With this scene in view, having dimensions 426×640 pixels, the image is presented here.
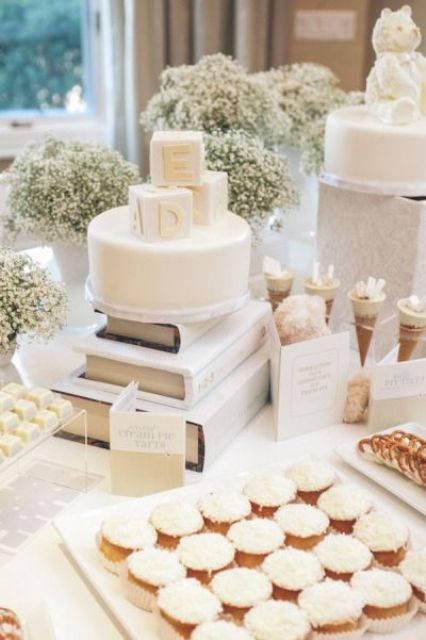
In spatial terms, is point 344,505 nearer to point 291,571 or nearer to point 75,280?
point 291,571

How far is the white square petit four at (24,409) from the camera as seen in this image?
1.24 m

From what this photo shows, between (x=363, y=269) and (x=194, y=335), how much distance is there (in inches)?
21.6

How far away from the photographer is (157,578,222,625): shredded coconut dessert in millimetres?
940

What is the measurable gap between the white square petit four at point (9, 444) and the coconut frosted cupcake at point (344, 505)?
0.45 m

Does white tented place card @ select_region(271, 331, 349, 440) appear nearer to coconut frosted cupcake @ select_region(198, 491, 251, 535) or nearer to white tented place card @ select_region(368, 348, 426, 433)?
white tented place card @ select_region(368, 348, 426, 433)

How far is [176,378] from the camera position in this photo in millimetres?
1340

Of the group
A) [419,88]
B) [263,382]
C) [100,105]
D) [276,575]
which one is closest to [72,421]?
[263,382]

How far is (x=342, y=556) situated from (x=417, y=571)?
3.8 inches

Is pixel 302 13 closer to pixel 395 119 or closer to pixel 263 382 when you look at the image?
pixel 395 119

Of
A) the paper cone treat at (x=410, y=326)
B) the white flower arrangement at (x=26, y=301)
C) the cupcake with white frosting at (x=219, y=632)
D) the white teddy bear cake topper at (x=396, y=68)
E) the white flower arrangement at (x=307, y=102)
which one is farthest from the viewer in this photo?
A: the white flower arrangement at (x=307, y=102)

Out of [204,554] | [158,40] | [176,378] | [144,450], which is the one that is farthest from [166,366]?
[158,40]

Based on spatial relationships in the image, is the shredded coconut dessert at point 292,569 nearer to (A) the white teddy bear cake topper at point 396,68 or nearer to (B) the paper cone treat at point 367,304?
(B) the paper cone treat at point 367,304

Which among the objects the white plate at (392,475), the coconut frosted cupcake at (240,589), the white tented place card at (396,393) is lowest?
the white plate at (392,475)

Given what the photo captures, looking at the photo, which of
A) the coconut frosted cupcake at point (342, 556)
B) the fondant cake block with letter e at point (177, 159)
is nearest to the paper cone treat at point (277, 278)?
the fondant cake block with letter e at point (177, 159)
